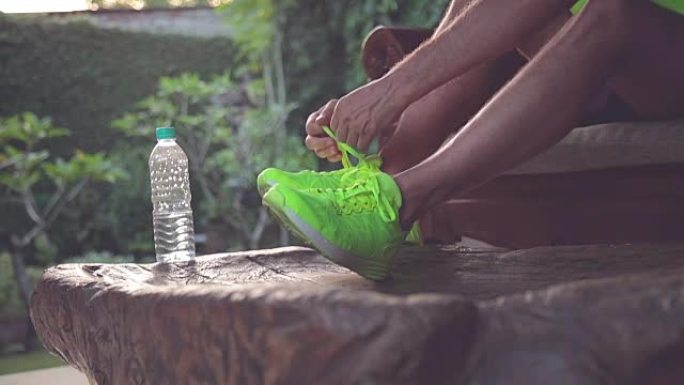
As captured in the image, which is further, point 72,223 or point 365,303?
point 72,223

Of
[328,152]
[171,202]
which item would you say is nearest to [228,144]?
[171,202]

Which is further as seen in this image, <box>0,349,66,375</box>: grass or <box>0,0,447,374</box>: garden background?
<box>0,0,447,374</box>: garden background

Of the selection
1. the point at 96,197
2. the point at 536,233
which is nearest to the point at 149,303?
the point at 536,233

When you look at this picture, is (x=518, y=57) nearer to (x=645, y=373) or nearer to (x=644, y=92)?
(x=644, y=92)

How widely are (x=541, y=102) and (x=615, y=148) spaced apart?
591 mm

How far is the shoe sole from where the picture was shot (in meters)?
1.02

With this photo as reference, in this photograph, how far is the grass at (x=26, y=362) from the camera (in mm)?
3774

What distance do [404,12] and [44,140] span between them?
272 centimetres

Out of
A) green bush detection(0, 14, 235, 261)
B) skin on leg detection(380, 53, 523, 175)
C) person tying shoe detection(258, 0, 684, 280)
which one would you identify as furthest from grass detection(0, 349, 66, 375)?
person tying shoe detection(258, 0, 684, 280)

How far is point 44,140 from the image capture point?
18.9ft

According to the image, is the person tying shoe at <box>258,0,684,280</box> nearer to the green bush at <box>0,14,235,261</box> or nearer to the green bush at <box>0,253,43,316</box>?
the green bush at <box>0,253,43,316</box>

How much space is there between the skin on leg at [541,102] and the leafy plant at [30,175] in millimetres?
3926

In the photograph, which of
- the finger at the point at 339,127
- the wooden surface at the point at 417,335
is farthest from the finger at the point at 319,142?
the wooden surface at the point at 417,335

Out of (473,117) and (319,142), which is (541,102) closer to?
(473,117)
